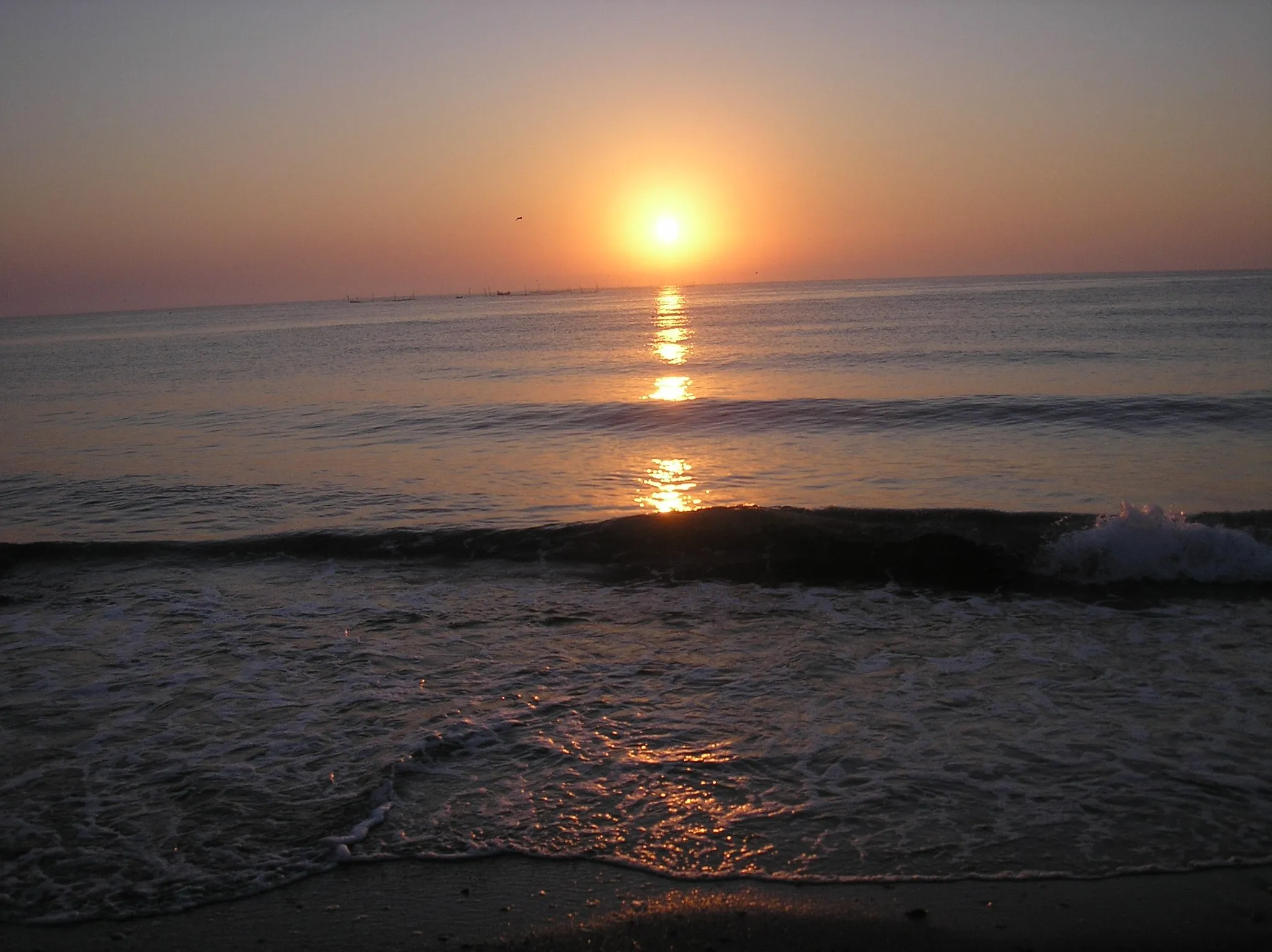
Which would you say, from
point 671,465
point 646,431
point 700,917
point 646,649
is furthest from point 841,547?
point 646,431

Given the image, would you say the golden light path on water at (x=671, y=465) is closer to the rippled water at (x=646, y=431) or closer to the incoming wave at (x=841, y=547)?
the rippled water at (x=646, y=431)

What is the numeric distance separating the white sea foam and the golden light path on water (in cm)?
506

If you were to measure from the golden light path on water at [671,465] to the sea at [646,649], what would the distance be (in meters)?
0.21

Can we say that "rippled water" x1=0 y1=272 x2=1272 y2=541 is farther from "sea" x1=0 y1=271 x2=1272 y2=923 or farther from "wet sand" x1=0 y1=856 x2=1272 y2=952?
"wet sand" x1=0 y1=856 x2=1272 y2=952

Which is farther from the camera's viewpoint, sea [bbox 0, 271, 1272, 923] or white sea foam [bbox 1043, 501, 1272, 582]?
white sea foam [bbox 1043, 501, 1272, 582]

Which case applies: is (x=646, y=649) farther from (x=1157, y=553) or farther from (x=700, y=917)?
(x=1157, y=553)

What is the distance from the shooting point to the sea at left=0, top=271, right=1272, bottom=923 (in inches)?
209

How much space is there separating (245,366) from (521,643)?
43.5 metres

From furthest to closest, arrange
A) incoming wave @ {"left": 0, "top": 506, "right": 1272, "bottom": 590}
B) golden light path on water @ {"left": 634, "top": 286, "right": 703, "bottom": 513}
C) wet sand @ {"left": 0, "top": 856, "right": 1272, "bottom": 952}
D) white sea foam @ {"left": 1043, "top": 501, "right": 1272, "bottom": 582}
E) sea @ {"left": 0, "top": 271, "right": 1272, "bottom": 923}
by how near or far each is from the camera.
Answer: golden light path on water @ {"left": 634, "top": 286, "right": 703, "bottom": 513}
incoming wave @ {"left": 0, "top": 506, "right": 1272, "bottom": 590}
white sea foam @ {"left": 1043, "top": 501, "right": 1272, "bottom": 582}
sea @ {"left": 0, "top": 271, "right": 1272, "bottom": 923}
wet sand @ {"left": 0, "top": 856, "right": 1272, "bottom": 952}

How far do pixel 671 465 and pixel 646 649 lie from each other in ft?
33.3

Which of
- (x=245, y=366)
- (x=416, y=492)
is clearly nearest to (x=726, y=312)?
(x=245, y=366)

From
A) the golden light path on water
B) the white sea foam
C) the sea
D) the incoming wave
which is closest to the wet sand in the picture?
the sea

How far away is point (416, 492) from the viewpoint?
1617cm

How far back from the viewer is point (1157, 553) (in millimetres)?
10625
